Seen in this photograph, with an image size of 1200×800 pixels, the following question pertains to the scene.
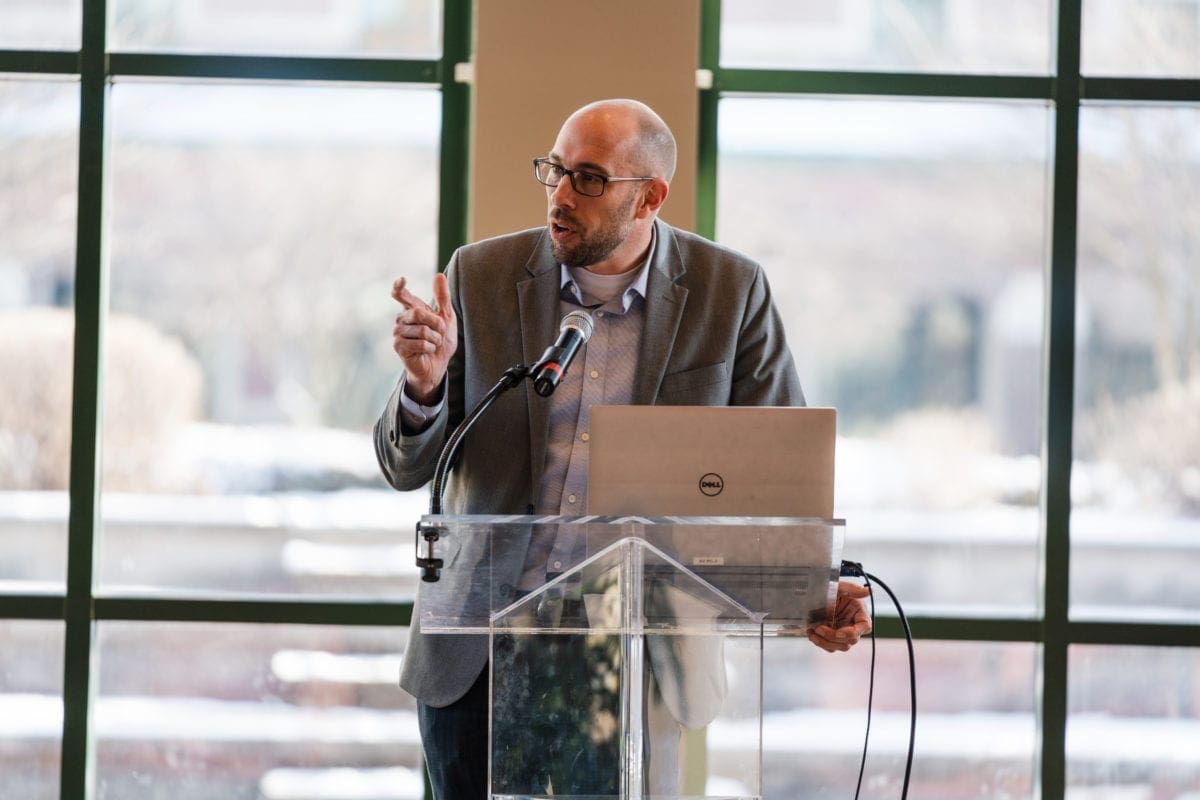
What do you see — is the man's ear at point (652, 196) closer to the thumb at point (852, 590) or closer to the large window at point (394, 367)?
the thumb at point (852, 590)

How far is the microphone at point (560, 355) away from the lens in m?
1.95

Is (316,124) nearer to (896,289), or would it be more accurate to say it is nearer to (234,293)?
Answer: (234,293)

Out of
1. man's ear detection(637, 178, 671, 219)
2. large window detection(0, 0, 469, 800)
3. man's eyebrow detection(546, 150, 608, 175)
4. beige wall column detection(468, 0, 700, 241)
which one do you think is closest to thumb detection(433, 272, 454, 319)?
man's eyebrow detection(546, 150, 608, 175)

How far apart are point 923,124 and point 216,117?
83.8 inches

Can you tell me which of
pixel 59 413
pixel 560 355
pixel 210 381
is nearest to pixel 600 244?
pixel 560 355

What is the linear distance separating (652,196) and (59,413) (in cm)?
215

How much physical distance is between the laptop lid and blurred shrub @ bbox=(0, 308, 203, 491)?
2.34 m

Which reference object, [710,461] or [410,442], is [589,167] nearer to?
[410,442]

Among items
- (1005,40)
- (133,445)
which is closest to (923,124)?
(1005,40)

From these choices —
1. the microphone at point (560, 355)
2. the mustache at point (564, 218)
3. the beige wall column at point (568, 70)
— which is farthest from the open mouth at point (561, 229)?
the beige wall column at point (568, 70)

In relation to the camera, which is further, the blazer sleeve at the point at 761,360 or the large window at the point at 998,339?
the large window at the point at 998,339

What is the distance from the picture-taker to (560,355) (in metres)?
2.01

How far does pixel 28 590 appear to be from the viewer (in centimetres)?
398

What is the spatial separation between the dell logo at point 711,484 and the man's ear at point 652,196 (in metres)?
0.91
